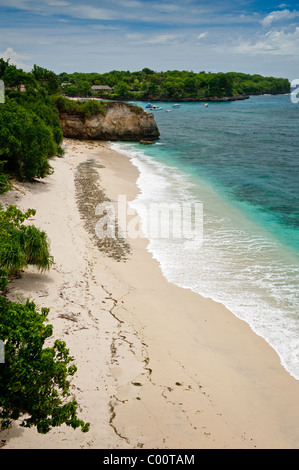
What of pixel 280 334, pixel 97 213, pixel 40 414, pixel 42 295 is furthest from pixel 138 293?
pixel 97 213

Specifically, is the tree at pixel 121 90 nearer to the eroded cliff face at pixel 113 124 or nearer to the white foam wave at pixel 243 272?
the eroded cliff face at pixel 113 124

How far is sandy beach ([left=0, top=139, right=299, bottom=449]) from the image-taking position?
8.07m

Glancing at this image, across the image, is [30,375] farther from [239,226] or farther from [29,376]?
[239,226]

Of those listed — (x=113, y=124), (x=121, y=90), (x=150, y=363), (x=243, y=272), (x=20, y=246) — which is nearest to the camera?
(x=150, y=363)

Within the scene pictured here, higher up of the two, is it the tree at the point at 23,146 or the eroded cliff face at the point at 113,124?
the eroded cliff face at the point at 113,124

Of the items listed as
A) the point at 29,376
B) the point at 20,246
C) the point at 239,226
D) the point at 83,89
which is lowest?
the point at 239,226

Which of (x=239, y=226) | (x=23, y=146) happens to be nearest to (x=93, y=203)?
(x=23, y=146)

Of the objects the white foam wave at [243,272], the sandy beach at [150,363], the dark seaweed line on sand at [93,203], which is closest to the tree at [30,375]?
the sandy beach at [150,363]

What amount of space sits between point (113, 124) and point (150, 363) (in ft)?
161

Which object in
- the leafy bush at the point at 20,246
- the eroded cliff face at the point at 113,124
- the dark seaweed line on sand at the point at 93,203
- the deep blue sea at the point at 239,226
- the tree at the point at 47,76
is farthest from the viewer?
the tree at the point at 47,76

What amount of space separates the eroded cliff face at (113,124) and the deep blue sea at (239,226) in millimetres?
3465

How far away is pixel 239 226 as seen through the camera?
22.4 m

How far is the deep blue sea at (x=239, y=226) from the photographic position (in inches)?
543

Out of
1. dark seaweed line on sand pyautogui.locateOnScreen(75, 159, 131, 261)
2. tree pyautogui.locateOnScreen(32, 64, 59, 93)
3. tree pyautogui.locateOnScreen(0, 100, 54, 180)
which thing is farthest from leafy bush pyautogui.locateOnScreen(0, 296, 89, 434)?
tree pyautogui.locateOnScreen(32, 64, 59, 93)
